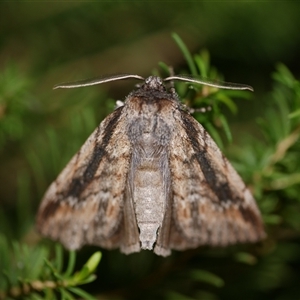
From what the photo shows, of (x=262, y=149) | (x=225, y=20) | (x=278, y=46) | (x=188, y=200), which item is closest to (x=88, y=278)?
(x=188, y=200)

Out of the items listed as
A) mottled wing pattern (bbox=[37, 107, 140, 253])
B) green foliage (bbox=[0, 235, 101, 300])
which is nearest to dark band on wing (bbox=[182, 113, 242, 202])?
mottled wing pattern (bbox=[37, 107, 140, 253])

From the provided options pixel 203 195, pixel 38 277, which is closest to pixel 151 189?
pixel 203 195

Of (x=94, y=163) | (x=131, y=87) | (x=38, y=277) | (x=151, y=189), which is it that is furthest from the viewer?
(x=131, y=87)

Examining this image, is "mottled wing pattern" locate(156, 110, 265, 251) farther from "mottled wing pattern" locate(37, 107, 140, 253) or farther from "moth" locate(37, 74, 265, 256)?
"mottled wing pattern" locate(37, 107, 140, 253)

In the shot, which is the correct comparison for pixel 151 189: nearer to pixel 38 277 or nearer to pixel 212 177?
pixel 212 177

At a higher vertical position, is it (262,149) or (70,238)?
(262,149)

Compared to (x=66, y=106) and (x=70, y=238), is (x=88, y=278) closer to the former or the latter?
(x=70, y=238)
